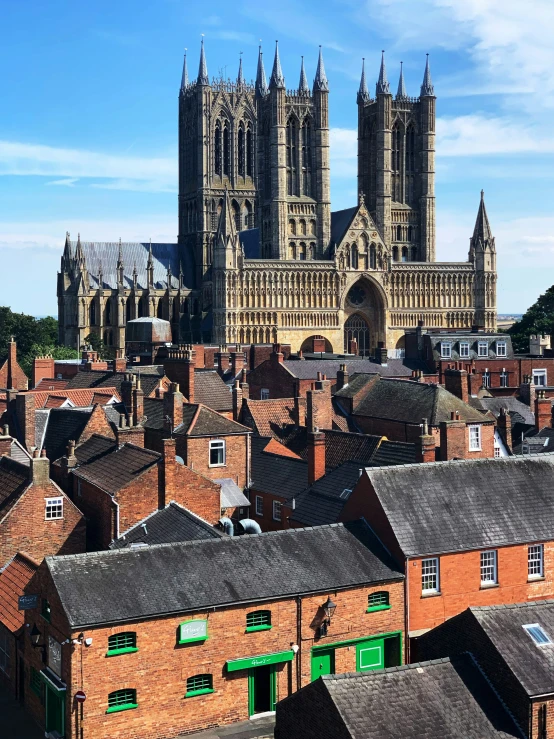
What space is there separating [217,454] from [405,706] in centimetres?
2269

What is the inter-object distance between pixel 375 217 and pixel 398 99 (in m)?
18.2

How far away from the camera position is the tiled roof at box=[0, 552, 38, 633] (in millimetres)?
30953

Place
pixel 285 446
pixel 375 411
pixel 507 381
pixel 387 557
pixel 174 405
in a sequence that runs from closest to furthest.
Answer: pixel 387 557 → pixel 174 405 → pixel 285 446 → pixel 375 411 → pixel 507 381

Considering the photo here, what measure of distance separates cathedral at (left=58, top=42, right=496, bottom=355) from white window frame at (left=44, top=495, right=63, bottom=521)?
317 ft

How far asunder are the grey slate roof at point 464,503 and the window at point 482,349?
159 ft

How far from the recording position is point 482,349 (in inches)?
3241

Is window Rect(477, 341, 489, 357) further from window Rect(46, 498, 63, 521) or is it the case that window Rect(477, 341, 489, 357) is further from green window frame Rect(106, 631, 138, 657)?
green window frame Rect(106, 631, 138, 657)

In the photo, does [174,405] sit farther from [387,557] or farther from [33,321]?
[33,321]

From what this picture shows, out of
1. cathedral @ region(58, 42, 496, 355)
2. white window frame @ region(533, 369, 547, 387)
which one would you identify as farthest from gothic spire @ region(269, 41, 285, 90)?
white window frame @ region(533, 369, 547, 387)

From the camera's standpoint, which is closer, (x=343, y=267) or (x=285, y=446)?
(x=285, y=446)

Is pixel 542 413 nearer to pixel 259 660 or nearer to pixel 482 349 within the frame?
pixel 482 349

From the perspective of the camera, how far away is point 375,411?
2188 inches

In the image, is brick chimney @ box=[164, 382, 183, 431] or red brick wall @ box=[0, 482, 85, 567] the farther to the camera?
brick chimney @ box=[164, 382, 183, 431]

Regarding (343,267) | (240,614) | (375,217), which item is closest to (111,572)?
(240,614)
